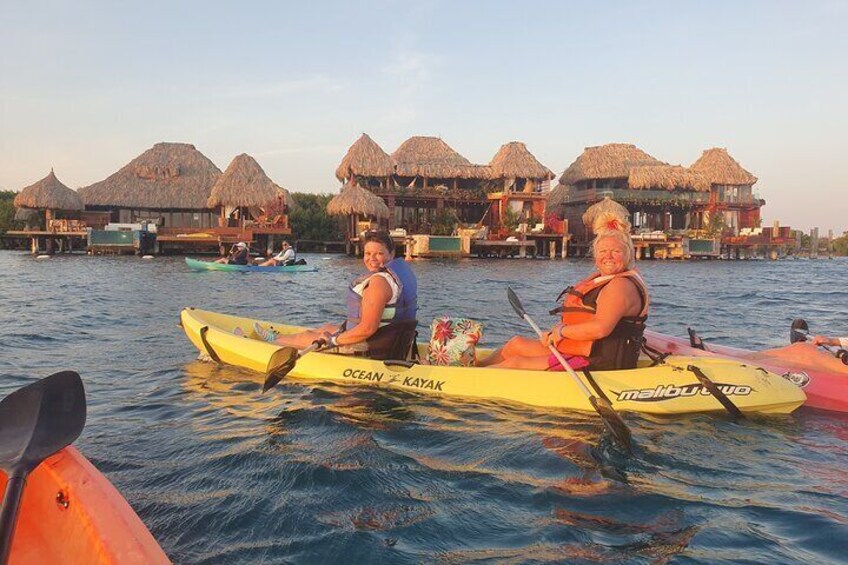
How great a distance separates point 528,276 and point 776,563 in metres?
18.9

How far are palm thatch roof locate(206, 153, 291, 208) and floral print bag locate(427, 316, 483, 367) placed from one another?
27.7m

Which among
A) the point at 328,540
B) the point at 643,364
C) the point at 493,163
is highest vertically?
the point at 493,163

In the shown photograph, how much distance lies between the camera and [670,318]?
12312mm

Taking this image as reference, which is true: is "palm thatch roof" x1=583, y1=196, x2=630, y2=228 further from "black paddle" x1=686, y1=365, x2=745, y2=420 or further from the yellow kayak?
"black paddle" x1=686, y1=365, x2=745, y2=420

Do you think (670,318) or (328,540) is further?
(670,318)

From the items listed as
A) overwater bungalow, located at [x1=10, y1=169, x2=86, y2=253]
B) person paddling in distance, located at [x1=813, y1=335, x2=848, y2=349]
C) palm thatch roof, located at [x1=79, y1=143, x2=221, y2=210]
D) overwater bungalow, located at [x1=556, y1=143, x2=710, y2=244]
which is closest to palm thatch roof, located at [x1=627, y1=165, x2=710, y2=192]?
overwater bungalow, located at [x1=556, y1=143, x2=710, y2=244]

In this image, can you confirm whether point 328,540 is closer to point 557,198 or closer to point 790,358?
point 790,358

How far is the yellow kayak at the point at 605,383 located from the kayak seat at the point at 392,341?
15 centimetres

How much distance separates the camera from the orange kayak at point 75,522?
206 centimetres

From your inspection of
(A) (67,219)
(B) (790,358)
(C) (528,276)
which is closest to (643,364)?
(B) (790,358)

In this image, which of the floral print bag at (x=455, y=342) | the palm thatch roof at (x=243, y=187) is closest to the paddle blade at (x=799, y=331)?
the floral print bag at (x=455, y=342)

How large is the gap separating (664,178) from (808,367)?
33858 mm

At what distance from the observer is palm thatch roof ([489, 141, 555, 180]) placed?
116ft

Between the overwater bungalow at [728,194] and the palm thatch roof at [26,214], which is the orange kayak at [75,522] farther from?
the overwater bungalow at [728,194]
